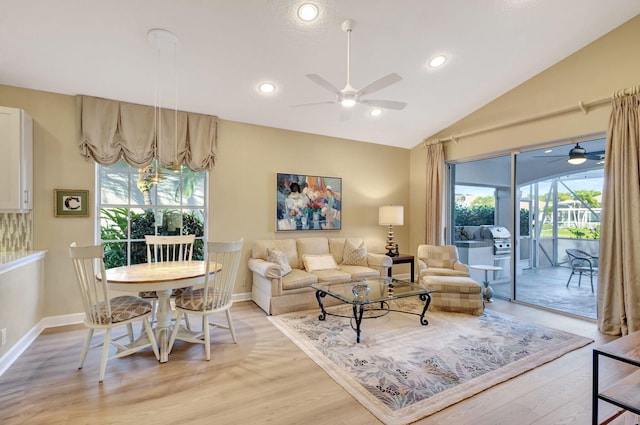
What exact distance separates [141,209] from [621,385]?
4.77 metres

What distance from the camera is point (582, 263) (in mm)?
3971

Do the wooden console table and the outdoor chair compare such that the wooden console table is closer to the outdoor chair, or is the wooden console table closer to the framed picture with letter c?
the outdoor chair

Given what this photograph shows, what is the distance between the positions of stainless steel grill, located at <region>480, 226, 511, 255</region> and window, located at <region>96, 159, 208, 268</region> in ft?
14.3

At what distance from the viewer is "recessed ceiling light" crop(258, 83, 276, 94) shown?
373 cm

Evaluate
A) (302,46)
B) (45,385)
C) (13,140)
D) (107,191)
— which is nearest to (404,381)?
(45,385)

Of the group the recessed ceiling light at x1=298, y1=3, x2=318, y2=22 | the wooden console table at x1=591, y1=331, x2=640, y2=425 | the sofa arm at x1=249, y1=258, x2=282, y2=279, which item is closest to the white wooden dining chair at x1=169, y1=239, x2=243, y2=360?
the sofa arm at x1=249, y1=258, x2=282, y2=279

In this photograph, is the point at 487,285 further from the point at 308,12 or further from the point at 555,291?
the point at 308,12

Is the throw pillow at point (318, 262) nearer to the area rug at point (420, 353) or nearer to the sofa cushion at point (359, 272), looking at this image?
the sofa cushion at point (359, 272)

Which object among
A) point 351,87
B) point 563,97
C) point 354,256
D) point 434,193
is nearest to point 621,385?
point 351,87

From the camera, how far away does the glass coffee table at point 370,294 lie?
3.11 metres

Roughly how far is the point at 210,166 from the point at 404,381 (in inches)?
137

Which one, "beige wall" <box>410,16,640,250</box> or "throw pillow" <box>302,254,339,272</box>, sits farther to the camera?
"throw pillow" <box>302,254,339,272</box>

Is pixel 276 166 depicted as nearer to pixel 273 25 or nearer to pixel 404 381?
pixel 273 25

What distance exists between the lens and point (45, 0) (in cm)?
241
